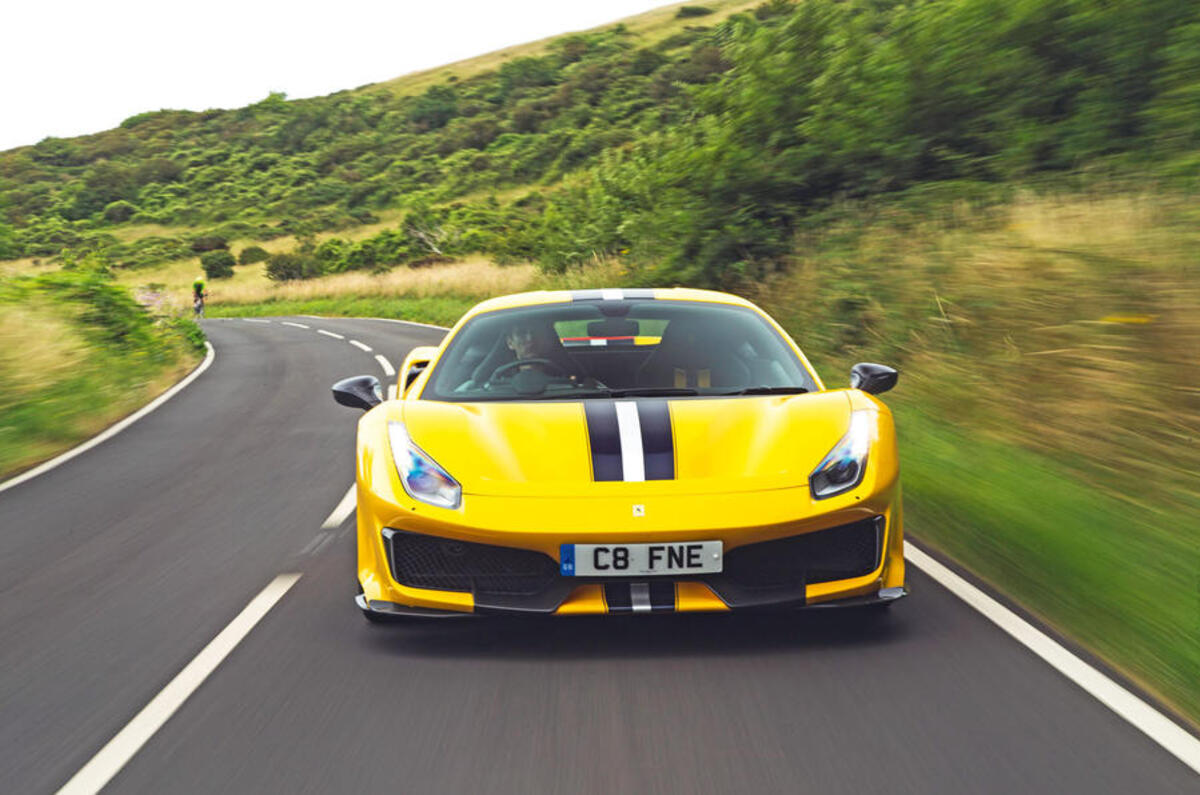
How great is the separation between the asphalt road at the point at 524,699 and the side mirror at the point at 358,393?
2.99 ft

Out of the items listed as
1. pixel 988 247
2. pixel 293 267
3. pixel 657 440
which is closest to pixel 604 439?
pixel 657 440

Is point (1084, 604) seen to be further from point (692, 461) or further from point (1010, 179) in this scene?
point (1010, 179)

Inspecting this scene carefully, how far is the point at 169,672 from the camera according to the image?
4301 mm

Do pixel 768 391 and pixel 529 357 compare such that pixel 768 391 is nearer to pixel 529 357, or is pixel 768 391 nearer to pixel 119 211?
pixel 529 357

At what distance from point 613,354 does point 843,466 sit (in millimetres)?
1878

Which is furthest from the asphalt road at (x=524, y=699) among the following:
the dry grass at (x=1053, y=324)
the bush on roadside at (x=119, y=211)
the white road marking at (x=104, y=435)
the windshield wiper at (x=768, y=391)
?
the bush on roadside at (x=119, y=211)

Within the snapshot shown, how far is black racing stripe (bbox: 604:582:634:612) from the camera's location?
4086 mm

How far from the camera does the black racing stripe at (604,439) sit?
4.23 m

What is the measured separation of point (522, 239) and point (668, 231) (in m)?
20.2

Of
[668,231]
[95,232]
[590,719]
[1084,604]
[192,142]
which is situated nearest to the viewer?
[590,719]

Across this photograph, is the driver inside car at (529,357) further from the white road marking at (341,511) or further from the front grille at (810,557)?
the white road marking at (341,511)

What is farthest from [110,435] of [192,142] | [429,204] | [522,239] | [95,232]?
[192,142]

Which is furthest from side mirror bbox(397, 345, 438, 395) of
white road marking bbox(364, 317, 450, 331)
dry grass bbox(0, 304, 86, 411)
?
white road marking bbox(364, 317, 450, 331)

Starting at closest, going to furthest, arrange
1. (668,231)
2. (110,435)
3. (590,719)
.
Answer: (590,719), (110,435), (668,231)
